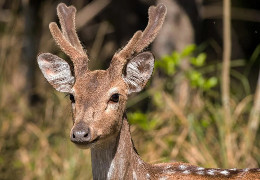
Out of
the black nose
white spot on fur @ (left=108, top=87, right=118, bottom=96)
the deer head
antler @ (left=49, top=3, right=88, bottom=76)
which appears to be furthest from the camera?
antler @ (left=49, top=3, right=88, bottom=76)

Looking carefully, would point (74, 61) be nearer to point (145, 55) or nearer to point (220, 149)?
point (145, 55)

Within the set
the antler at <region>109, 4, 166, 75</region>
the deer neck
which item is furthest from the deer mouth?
the antler at <region>109, 4, 166, 75</region>

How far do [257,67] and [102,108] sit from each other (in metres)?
9.46

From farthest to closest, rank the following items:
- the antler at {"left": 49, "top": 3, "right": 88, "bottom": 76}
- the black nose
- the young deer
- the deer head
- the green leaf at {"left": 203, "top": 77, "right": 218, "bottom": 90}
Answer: the green leaf at {"left": 203, "top": 77, "right": 218, "bottom": 90} < the antler at {"left": 49, "top": 3, "right": 88, "bottom": 76} < the young deer < the deer head < the black nose

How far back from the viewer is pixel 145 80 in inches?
278

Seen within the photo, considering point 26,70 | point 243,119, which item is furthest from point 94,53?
point 243,119

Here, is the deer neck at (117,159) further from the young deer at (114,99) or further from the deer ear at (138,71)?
the deer ear at (138,71)

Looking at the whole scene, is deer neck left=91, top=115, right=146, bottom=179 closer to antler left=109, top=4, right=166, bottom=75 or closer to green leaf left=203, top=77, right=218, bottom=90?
antler left=109, top=4, right=166, bottom=75

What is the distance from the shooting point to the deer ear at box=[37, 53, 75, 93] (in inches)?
285

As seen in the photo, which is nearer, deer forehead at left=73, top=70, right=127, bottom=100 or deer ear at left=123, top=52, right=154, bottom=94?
deer forehead at left=73, top=70, right=127, bottom=100

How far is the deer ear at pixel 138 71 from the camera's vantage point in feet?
22.9

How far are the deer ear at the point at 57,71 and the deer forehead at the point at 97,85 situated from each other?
0.97ft

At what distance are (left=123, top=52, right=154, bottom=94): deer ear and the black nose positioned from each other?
31.6 inches

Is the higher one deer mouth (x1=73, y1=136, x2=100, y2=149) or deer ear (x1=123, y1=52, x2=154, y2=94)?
deer ear (x1=123, y1=52, x2=154, y2=94)
